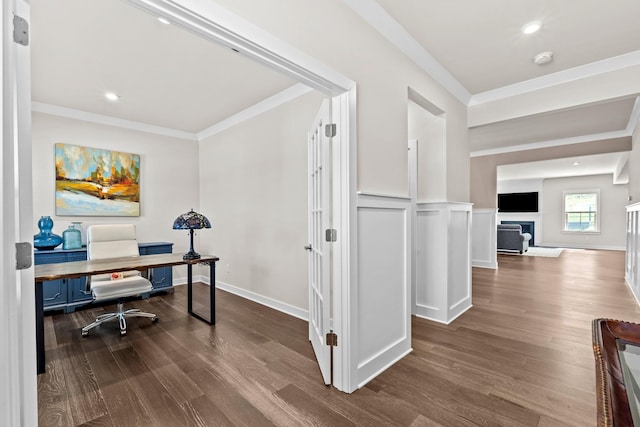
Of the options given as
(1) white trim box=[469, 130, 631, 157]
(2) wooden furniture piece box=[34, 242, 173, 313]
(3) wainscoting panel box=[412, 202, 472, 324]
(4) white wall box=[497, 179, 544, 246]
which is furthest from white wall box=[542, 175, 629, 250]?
(2) wooden furniture piece box=[34, 242, 173, 313]

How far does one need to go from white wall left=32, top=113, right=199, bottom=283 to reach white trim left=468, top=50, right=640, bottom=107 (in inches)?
171

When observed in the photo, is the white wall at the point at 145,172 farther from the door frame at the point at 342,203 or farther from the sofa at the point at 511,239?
the sofa at the point at 511,239

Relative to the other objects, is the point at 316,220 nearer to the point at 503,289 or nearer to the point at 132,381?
the point at 132,381

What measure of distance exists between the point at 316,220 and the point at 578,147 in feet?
19.3

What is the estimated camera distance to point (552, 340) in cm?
254

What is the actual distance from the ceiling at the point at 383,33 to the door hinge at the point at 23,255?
1465 mm

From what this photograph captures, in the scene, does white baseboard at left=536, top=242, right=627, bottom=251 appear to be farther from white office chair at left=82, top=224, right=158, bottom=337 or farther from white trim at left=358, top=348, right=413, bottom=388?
white office chair at left=82, top=224, right=158, bottom=337

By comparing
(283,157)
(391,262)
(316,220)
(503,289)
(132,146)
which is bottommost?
(503,289)

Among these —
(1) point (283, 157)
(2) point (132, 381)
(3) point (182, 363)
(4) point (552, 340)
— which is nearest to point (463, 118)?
(1) point (283, 157)

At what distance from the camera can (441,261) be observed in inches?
116

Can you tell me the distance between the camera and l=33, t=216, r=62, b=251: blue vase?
11.1 ft

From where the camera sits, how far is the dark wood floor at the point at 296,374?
1.63 meters

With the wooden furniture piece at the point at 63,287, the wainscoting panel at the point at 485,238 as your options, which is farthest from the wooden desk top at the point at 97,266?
the wainscoting panel at the point at 485,238

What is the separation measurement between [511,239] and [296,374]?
8045 mm
